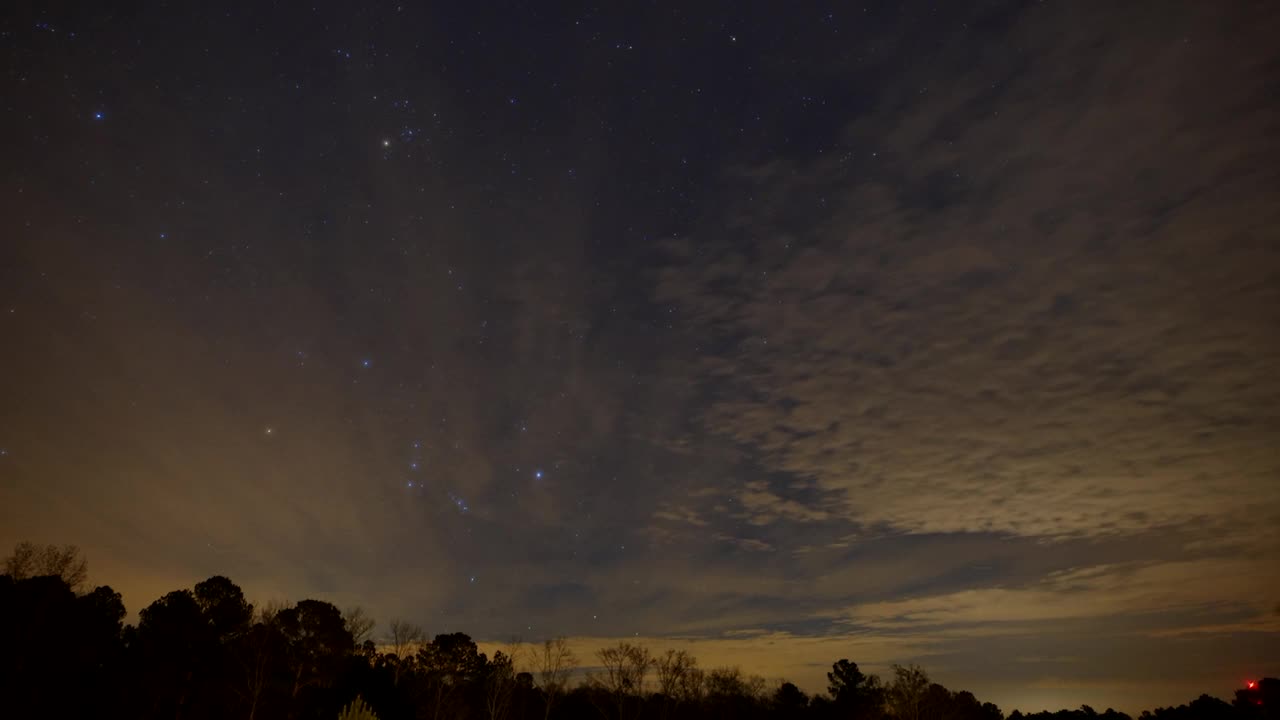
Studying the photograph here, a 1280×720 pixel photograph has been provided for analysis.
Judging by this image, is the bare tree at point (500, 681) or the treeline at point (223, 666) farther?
the bare tree at point (500, 681)

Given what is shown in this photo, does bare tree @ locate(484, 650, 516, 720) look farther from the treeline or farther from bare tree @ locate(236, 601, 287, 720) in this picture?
bare tree @ locate(236, 601, 287, 720)

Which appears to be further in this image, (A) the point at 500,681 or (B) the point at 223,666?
(A) the point at 500,681

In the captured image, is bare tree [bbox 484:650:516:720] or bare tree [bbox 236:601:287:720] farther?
bare tree [bbox 484:650:516:720]

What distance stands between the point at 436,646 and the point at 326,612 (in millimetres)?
16473

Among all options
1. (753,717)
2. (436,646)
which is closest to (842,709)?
(753,717)

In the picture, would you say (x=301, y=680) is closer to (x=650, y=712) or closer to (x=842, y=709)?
(x=650, y=712)

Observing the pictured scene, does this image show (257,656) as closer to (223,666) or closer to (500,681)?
(223,666)

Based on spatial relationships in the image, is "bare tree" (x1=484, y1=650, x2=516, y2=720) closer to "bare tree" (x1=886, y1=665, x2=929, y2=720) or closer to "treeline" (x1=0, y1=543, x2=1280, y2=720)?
"treeline" (x1=0, y1=543, x2=1280, y2=720)

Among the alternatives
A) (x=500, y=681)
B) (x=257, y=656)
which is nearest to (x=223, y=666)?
(x=257, y=656)

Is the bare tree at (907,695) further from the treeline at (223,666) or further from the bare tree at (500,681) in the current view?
the bare tree at (500,681)

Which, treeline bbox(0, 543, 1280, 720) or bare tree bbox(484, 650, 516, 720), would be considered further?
bare tree bbox(484, 650, 516, 720)

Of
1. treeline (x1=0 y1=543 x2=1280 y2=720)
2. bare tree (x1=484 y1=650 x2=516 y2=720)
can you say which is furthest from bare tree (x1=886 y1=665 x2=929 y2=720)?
bare tree (x1=484 y1=650 x2=516 y2=720)

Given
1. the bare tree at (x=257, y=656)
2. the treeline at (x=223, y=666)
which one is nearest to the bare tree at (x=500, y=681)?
the treeline at (x=223, y=666)

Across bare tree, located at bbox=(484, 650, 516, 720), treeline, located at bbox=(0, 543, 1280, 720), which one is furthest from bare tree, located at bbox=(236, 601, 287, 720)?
bare tree, located at bbox=(484, 650, 516, 720)
